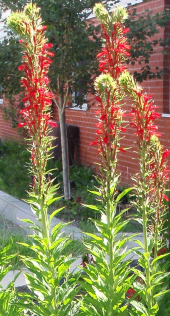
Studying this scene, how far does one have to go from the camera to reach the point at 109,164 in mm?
1743

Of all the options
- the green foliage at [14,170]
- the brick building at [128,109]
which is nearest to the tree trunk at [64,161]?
the green foliage at [14,170]

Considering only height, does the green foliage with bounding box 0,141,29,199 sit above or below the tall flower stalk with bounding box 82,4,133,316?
below

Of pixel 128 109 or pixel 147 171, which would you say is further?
pixel 128 109

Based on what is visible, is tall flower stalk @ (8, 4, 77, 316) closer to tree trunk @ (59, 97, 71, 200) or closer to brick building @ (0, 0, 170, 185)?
brick building @ (0, 0, 170, 185)

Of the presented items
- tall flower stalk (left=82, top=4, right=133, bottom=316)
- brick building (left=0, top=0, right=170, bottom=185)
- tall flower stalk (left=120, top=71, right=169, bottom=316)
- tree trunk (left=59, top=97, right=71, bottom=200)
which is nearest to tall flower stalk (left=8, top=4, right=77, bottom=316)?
tall flower stalk (left=82, top=4, right=133, bottom=316)

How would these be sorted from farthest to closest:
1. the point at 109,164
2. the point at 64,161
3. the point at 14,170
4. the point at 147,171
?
1. the point at 14,170
2. the point at 64,161
3. the point at 147,171
4. the point at 109,164

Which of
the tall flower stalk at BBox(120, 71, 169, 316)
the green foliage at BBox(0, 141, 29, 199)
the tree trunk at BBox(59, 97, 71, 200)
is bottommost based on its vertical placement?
the green foliage at BBox(0, 141, 29, 199)

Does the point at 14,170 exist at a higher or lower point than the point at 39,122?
lower

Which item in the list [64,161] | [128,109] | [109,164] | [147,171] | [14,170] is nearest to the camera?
[109,164]

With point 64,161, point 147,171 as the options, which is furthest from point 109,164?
point 64,161

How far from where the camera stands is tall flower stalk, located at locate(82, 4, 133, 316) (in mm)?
1724

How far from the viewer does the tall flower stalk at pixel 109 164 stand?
5.65 ft

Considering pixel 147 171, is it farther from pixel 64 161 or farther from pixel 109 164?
pixel 64 161

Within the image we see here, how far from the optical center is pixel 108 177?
1.77 m
